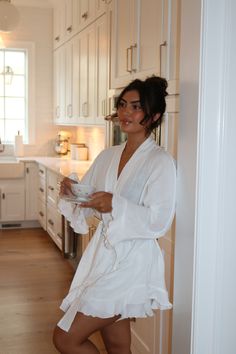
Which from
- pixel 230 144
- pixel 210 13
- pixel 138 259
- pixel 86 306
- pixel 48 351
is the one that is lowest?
pixel 48 351

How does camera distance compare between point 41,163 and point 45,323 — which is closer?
point 45,323

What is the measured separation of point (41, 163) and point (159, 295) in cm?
395

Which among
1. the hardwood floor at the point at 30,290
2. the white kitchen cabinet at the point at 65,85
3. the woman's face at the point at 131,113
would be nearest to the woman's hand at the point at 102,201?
the woman's face at the point at 131,113

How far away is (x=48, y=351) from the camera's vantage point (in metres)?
2.85

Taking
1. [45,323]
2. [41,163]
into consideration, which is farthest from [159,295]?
[41,163]

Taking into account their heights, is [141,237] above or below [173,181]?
below

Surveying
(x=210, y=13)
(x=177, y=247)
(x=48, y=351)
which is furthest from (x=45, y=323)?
(x=210, y=13)

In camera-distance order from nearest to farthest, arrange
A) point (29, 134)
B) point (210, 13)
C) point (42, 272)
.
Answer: point (210, 13), point (42, 272), point (29, 134)

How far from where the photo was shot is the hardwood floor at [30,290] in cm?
302

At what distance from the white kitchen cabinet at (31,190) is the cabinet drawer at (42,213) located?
10 cm

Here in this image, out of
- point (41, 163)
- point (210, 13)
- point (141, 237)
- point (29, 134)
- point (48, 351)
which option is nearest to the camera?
point (210, 13)

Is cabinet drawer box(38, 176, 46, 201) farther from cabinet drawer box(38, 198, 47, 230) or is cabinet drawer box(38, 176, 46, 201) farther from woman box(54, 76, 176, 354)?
woman box(54, 76, 176, 354)

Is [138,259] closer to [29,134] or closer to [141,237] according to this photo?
[141,237]

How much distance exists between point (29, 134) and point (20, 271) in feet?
8.14
